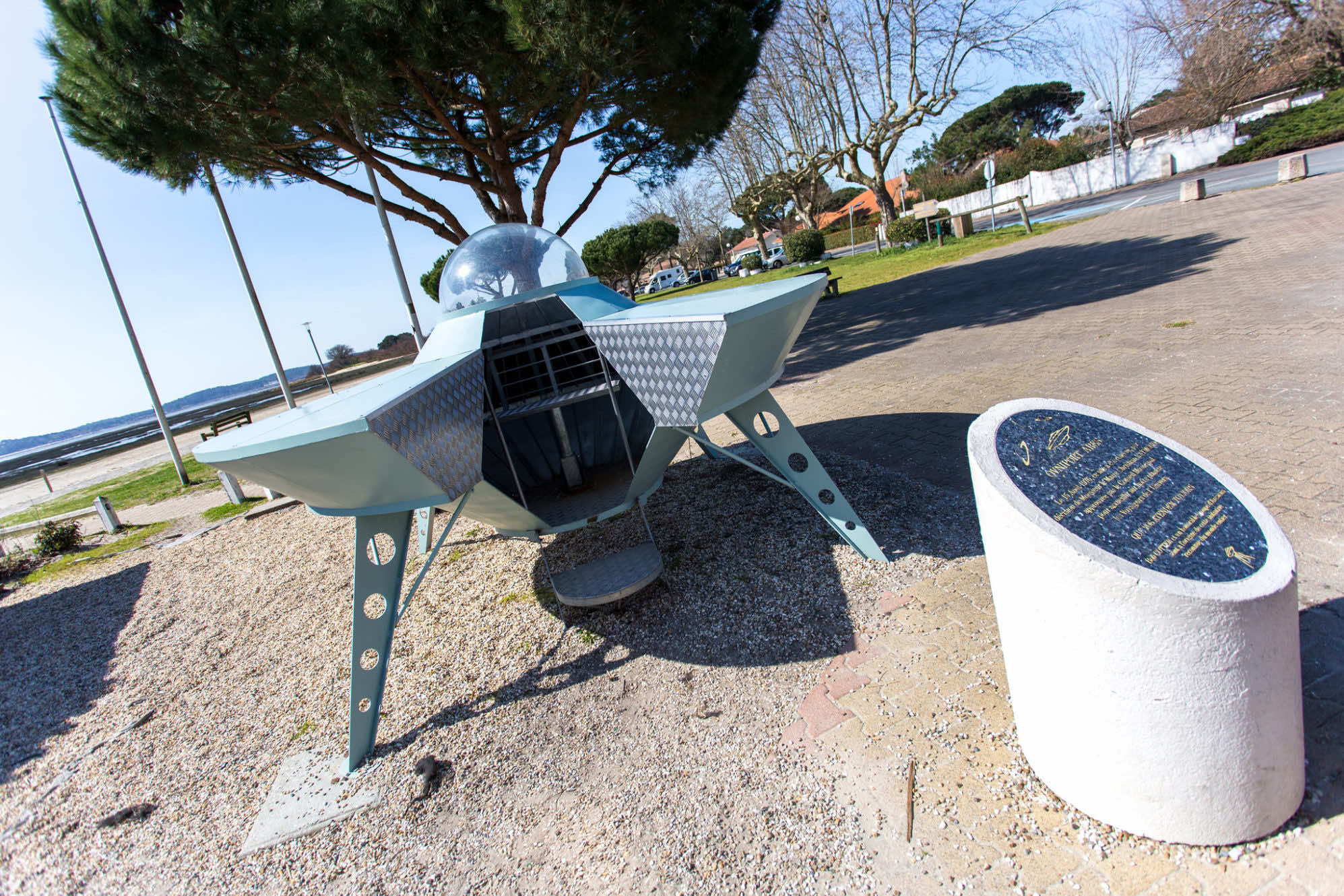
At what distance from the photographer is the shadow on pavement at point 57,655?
4.89 metres

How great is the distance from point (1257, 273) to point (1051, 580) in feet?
34.7

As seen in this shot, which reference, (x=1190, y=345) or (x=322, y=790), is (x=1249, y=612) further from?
(x=1190, y=345)

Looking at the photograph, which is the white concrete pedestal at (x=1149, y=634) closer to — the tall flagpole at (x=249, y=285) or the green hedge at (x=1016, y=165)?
the tall flagpole at (x=249, y=285)

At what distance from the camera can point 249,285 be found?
11.5 meters

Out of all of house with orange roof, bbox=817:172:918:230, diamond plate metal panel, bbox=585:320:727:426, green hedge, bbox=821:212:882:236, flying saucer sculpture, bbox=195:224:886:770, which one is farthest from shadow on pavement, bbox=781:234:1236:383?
house with orange roof, bbox=817:172:918:230

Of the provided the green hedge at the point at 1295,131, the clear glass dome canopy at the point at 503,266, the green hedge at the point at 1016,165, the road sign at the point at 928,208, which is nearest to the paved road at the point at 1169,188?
the green hedge at the point at 1295,131

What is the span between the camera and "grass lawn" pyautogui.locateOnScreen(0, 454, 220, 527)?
1410 cm

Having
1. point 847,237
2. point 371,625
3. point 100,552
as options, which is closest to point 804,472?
point 371,625

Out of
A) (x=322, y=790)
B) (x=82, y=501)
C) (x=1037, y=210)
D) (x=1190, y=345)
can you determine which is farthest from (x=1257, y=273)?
(x=1037, y=210)

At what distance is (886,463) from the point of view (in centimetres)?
599

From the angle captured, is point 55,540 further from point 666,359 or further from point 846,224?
point 846,224

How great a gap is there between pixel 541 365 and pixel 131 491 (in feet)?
52.9

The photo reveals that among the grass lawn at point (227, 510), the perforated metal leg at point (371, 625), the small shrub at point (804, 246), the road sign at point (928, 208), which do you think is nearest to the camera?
the perforated metal leg at point (371, 625)

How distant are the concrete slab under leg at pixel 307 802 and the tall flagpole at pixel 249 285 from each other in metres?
8.71
